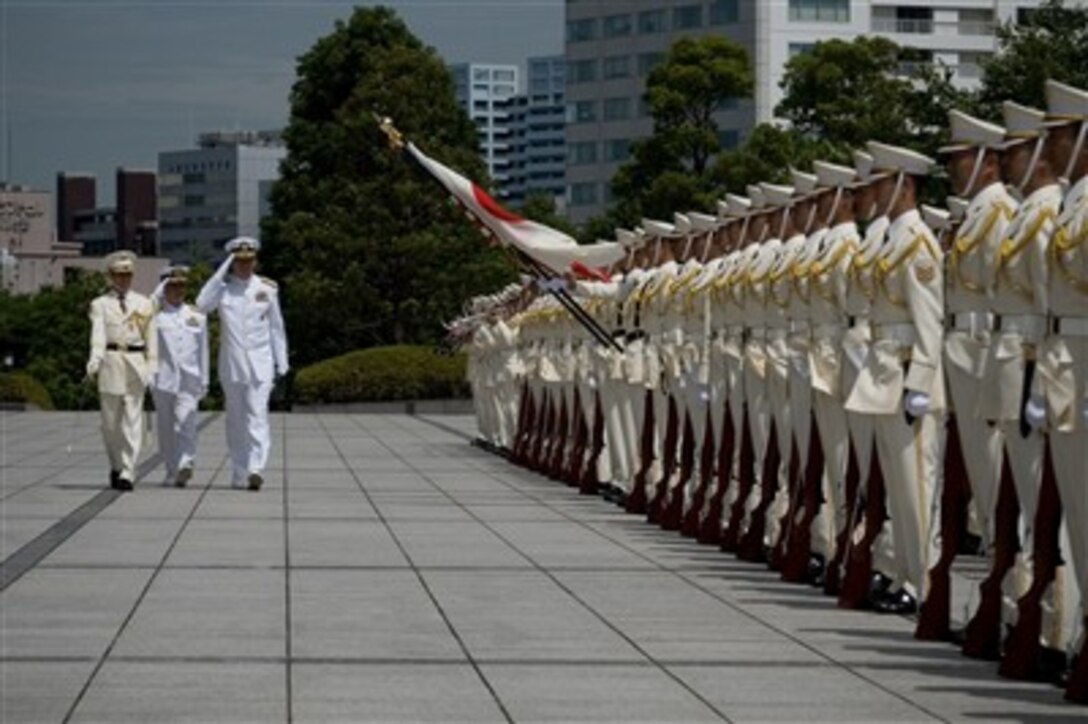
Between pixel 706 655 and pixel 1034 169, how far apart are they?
2588mm

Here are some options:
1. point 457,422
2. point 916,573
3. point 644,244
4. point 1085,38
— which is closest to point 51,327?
point 457,422

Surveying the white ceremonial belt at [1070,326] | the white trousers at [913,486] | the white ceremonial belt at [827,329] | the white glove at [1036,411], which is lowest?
the white trousers at [913,486]

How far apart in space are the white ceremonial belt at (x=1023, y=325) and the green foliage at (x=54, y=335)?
93.2 metres

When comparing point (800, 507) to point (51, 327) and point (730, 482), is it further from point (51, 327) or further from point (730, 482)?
point (51, 327)

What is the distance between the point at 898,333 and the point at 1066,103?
8.48ft

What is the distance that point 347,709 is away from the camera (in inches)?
422

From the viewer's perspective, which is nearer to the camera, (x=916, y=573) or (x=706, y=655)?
→ (x=706, y=655)

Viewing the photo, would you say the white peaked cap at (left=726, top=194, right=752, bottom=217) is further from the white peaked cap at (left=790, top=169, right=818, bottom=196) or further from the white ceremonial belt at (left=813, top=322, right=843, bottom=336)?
the white ceremonial belt at (left=813, top=322, right=843, bottom=336)

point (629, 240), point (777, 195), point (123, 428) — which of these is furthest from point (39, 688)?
point (123, 428)

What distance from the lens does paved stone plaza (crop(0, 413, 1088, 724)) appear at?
35.9ft

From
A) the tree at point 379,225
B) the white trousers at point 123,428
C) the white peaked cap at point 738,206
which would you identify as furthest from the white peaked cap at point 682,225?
the tree at point 379,225

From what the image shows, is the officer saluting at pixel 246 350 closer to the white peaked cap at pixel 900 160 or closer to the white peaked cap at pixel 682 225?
the white peaked cap at pixel 682 225

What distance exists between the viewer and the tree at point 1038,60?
134 ft

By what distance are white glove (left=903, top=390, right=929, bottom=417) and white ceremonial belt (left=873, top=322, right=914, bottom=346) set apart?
1.17 feet
